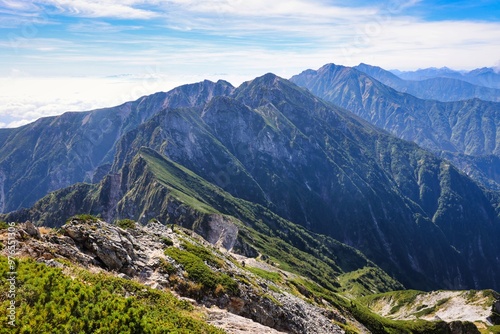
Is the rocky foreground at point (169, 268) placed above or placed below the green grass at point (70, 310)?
below

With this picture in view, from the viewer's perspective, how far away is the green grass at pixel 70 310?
20.6 meters

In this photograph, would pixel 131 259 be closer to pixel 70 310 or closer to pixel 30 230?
pixel 30 230

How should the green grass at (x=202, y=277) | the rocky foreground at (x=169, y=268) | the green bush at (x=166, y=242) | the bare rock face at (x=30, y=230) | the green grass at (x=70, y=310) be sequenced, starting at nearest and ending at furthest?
the green grass at (x=70, y=310)
the rocky foreground at (x=169, y=268)
the bare rock face at (x=30, y=230)
the green grass at (x=202, y=277)
the green bush at (x=166, y=242)

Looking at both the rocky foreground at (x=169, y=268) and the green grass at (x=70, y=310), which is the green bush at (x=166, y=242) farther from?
the green grass at (x=70, y=310)

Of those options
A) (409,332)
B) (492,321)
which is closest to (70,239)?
(409,332)

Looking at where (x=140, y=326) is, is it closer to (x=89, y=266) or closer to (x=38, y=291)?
(x=38, y=291)

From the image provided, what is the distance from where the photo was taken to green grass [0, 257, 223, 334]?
811 inches

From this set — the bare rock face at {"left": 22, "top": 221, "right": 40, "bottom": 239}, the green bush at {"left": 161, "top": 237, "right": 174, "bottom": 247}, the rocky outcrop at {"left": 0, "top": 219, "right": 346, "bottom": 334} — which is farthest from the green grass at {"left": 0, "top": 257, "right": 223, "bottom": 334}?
the green bush at {"left": 161, "top": 237, "right": 174, "bottom": 247}

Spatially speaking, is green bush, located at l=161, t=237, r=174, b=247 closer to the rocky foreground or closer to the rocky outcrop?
the rocky foreground

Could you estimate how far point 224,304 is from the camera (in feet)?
152

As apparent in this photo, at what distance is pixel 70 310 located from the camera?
22484mm

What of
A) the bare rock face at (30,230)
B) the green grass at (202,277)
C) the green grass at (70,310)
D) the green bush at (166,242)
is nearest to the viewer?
the green grass at (70,310)

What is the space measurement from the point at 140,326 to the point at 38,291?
7.29 metres

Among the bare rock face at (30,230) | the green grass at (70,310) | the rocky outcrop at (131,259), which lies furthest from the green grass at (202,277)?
the bare rock face at (30,230)
